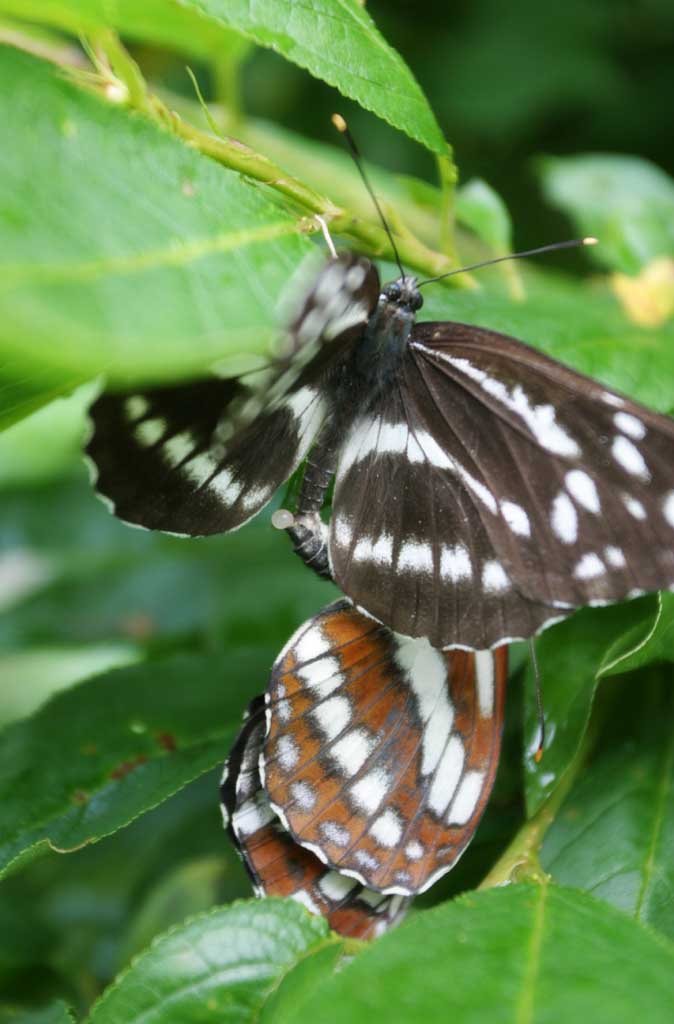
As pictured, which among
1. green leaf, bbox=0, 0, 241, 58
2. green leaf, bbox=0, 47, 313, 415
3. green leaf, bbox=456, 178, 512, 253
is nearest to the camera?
green leaf, bbox=0, 47, 313, 415

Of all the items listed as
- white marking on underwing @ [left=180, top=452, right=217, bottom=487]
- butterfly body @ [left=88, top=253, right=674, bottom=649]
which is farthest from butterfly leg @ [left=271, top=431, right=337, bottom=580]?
white marking on underwing @ [left=180, top=452, right=217, bottom=487]

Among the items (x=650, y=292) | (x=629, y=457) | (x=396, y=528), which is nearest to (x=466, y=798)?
(x=396, y=528)

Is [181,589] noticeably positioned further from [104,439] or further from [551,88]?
[551,88]

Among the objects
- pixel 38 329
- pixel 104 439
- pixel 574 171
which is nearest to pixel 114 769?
pixel 104 439

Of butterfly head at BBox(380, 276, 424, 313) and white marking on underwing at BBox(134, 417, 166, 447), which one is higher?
white marking on underwing at BBox(134, 417, 166, 447)

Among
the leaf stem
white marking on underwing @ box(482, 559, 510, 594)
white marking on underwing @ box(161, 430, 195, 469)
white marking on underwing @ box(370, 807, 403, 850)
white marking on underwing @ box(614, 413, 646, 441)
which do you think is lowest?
the leaf stem

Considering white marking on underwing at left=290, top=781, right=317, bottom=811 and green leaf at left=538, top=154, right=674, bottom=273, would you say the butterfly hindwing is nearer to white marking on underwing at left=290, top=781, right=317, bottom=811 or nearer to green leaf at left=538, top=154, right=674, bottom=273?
white marking on underwing at left=290, top=781, right=317, bottom=811
